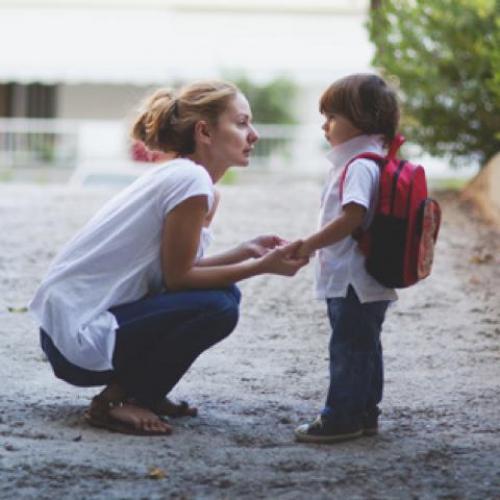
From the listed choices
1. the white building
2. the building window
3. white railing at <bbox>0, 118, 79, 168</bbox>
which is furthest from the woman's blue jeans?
the building window

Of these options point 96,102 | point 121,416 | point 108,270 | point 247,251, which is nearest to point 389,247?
point 247,251

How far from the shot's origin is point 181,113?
4.13 metres

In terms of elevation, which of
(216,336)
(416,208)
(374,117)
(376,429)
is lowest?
(376,429)

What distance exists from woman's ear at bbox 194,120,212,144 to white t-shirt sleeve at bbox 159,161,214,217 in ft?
0.72

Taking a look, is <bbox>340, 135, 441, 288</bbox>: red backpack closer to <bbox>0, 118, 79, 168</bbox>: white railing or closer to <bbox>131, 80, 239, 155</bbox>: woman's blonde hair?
<bbox>131, 80, 239, 155</bbox>: woman's blonde hair

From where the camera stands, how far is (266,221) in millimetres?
9641

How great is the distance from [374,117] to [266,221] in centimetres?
574

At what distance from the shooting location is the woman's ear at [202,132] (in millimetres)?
4117

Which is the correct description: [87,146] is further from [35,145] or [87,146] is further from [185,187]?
[185,187]

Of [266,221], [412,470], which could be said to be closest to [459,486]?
[412,470]

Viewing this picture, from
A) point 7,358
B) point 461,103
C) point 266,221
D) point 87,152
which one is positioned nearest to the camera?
point 7,358

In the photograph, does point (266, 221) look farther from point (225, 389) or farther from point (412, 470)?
point (412, 470)

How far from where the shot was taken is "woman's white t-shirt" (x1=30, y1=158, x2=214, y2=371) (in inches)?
153

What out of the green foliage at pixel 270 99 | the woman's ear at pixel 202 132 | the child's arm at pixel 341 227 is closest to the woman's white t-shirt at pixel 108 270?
the woman's ear at pixel 202 132
